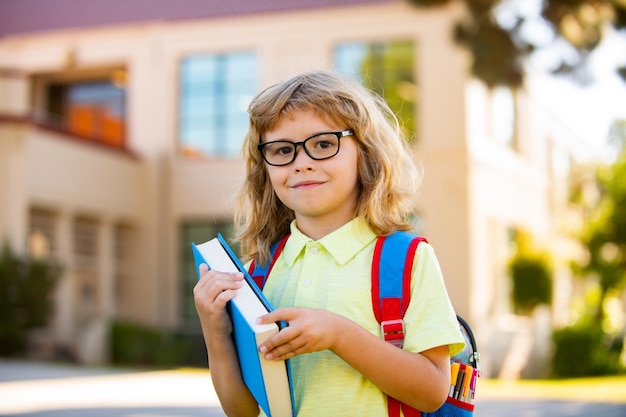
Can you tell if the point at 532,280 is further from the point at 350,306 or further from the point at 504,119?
the point at 350,306

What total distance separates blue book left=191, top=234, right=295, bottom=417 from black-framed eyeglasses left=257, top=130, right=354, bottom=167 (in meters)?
0.29

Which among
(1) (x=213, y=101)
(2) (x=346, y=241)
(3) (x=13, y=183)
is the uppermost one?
(1) (x=213, y=101)

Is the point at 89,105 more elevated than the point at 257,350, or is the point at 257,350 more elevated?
the point at 89,105

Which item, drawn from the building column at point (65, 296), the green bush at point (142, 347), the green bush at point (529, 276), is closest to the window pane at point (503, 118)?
the green bush at point (529, 276)

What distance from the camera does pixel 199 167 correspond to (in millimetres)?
21578

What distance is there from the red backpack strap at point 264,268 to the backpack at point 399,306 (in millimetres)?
318

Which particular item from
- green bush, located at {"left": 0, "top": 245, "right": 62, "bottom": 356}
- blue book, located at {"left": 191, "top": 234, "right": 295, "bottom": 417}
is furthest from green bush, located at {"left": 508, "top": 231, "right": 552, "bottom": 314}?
blue book, located at {"left": 191, "top": 234, "right": 295, "bottom": 417}

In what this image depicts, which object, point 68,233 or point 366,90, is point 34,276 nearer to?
point 68,233

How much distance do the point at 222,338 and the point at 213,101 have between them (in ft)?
64.0

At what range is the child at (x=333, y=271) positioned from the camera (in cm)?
214

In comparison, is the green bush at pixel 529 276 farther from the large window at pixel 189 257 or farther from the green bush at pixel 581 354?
the large window at pixel 189 257

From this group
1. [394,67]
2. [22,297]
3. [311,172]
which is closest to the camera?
[311,172]

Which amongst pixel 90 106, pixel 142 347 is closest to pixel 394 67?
pixel 142 347

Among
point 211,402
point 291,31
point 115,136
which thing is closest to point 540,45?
point 211,402
